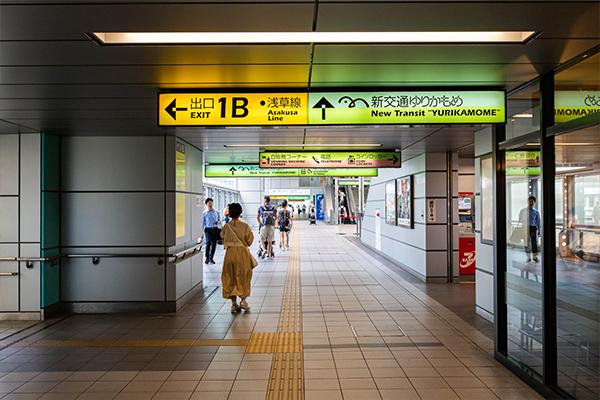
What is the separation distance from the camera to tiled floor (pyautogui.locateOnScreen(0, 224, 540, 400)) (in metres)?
3.76

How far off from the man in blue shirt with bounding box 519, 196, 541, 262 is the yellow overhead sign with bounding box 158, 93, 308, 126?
2.42 meters

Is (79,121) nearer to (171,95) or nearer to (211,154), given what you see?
(171,95)

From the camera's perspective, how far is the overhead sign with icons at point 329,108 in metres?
4.04

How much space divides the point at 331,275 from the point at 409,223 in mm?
2020

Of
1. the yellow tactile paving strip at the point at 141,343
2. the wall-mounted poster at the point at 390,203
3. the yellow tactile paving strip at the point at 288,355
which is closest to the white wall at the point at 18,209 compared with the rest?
the yellow tactile paving strip at the point at 141,343

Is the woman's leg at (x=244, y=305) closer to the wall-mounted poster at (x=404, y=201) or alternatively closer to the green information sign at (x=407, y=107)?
the green information sign at (x=407, y=107)

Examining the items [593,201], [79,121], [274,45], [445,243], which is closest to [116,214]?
[79,121]

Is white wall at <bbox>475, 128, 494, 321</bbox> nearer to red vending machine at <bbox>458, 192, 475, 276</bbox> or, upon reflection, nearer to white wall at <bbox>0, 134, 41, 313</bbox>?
red vending machine at <bbox>458, 192, 475, 276</bbox>

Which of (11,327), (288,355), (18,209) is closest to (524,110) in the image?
(288,355)

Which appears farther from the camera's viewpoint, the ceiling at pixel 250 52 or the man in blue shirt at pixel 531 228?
the man in blue shirt at pixel 531 228

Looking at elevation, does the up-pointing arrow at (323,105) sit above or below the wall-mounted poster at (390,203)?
above

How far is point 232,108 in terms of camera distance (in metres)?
4.09

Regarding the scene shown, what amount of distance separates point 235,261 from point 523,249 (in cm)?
373

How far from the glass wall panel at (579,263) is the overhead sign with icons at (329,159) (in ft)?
9.87
